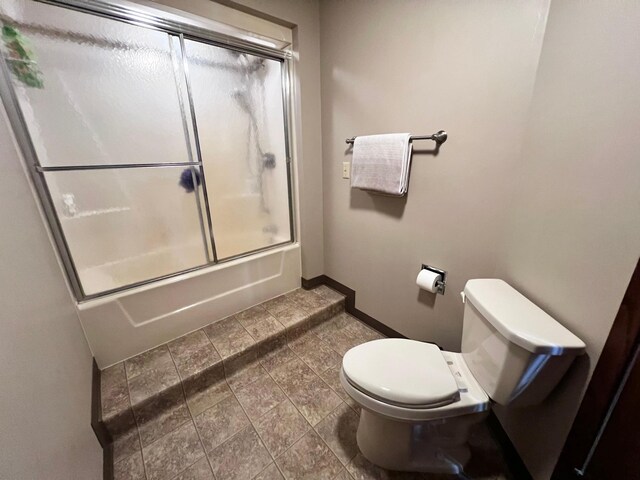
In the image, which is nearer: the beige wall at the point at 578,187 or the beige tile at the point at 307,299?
the beige wall at the point at 578,187

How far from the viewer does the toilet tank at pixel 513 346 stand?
2.44 feet

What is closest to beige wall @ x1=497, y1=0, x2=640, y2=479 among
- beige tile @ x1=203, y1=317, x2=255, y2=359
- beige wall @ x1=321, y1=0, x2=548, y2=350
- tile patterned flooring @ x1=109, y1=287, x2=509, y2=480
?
beige wall @ x1=321, y1=0, x2=548, y2=350

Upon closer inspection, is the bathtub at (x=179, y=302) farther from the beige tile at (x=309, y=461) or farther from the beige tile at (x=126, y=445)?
the beige tile at (x=309, y=461)

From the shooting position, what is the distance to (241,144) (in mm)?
1786

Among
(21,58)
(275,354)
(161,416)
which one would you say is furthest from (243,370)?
(21,58)

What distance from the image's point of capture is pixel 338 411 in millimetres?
1312

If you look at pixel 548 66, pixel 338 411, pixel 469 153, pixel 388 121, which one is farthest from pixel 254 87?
pixel 338 411

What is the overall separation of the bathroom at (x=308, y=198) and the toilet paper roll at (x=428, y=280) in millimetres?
58

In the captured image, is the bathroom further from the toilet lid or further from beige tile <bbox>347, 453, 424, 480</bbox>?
the toilet lid

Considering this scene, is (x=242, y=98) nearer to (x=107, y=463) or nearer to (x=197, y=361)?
(x=197, y=361)

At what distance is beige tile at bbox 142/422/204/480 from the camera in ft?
3.47

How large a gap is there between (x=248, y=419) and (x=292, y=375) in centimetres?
33

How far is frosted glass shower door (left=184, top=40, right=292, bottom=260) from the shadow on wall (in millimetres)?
580

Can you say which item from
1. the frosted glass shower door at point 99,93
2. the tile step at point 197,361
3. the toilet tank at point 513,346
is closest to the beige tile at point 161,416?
the tile step at point 197,361
